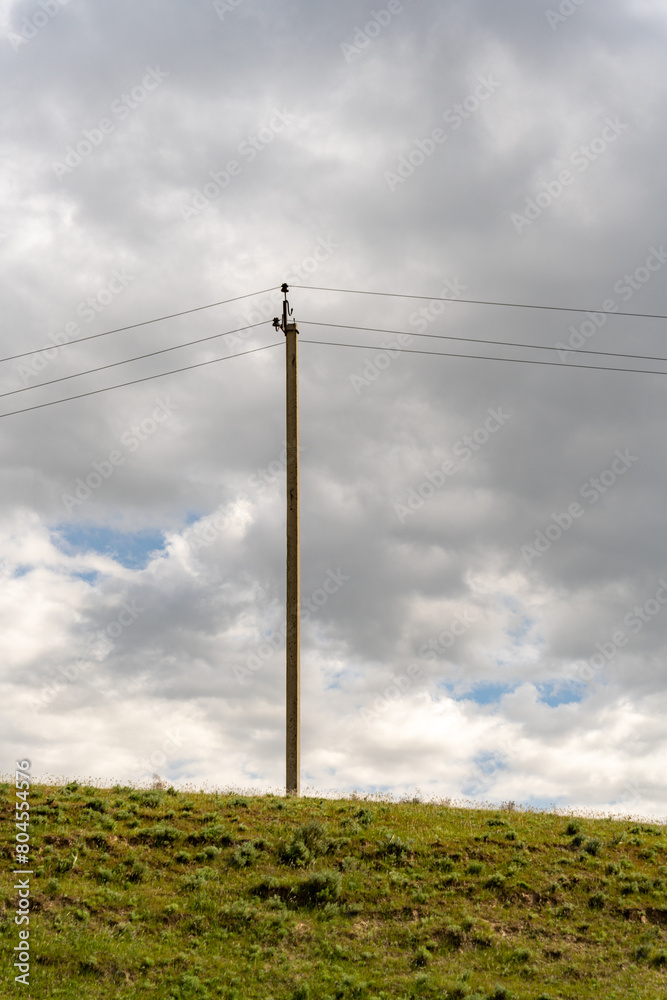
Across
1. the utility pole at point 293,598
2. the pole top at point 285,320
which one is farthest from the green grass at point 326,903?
the pole top at point 285,320

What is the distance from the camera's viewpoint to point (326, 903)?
58.1ft

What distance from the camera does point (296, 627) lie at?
78.5 feet

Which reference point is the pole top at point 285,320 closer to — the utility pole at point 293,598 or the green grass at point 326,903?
the utility pole at point 293,598

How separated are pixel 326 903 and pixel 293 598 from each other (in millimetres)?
8826

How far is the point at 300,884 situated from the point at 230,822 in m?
3.63

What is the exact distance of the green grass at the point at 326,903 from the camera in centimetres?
1552

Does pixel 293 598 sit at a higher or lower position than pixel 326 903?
higher

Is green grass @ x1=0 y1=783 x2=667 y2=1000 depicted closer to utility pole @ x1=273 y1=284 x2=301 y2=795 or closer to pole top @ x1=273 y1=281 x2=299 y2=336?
utility pole @ x1=273 y1=284 x2=301 y2=795

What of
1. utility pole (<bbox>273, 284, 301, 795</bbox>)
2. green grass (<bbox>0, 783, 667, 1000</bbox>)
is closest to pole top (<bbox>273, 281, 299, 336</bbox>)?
utility pole (<bbox>273, 284, 301, 795</bbox>)

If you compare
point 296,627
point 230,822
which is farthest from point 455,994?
point 296,627

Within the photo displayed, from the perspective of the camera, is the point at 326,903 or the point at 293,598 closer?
the point at 326,903

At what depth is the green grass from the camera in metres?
15.5

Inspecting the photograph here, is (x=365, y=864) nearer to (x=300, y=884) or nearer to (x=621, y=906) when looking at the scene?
(x=300, y=884)

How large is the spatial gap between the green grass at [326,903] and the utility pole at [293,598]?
135cm
